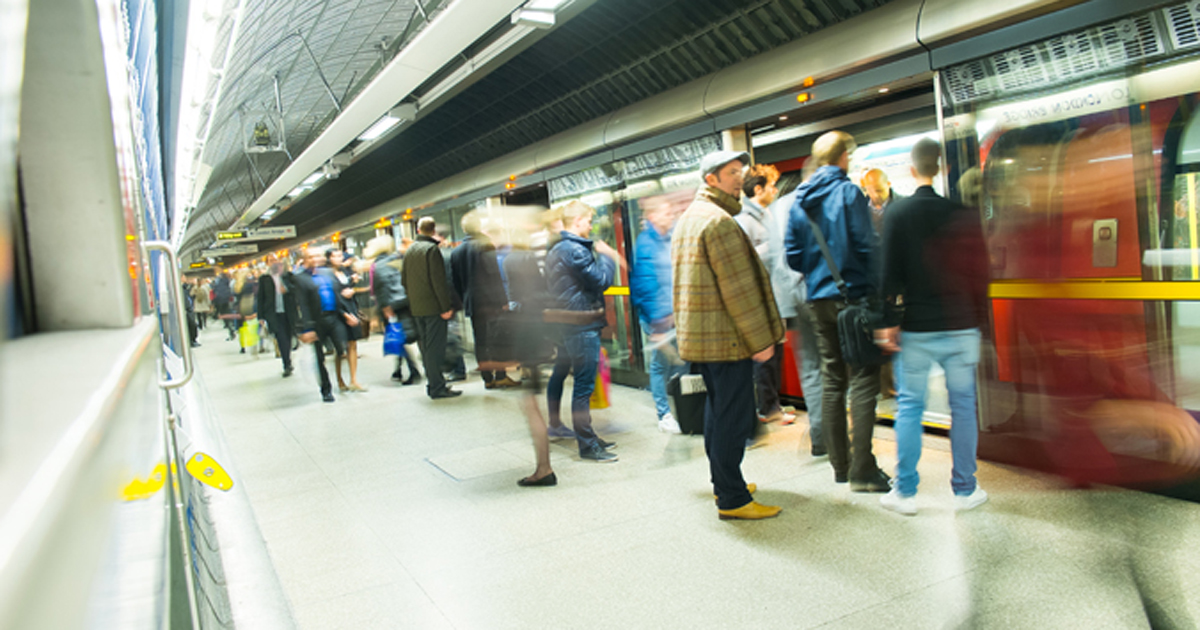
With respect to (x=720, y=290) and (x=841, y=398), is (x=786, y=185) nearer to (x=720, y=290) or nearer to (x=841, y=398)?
(x=841, y=398)

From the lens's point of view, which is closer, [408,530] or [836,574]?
[836,574]

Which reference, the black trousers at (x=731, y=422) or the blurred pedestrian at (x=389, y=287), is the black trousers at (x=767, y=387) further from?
the blurred pedestrian at (x=389, y=287)

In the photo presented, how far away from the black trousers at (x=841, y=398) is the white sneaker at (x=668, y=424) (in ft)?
5.45

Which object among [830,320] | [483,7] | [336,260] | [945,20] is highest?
[483,7]

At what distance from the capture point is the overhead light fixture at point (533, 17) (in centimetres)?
562

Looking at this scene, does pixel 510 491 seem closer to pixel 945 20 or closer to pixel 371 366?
pixel 945 20

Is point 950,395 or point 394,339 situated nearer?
point 950,395

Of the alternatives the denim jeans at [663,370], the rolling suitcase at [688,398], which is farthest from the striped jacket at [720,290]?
the denim jeans at [663,370]

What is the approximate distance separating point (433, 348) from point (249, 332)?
9730mm

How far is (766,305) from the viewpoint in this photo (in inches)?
153

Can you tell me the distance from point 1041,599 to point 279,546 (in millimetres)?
3565

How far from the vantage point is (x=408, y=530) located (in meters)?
4.25

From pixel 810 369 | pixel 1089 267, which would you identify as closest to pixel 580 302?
pixel 810 369

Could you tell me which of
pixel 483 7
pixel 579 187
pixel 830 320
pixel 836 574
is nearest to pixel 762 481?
pixel 830 320
